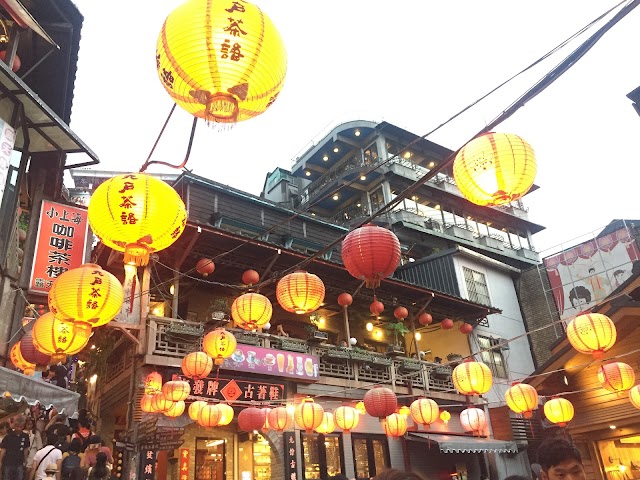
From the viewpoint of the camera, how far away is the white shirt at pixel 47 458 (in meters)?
8.48

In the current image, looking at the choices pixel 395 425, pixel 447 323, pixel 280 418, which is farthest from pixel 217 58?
pixel 447 323

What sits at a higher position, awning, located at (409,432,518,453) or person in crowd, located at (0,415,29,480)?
awning, located at (409,432,518,453)

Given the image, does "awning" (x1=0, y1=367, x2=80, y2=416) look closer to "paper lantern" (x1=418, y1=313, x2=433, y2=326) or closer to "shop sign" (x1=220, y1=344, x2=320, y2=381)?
"shop sign" (x1=220, y1=344, x2=320, y2=381)

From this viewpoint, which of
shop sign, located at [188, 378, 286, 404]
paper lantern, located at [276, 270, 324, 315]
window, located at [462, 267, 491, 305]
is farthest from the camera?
window, located at [462, 267, 491, 305]

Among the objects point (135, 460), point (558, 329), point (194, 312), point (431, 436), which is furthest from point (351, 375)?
point (558, 329)

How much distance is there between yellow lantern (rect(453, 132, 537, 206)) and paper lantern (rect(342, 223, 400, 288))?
1699mm

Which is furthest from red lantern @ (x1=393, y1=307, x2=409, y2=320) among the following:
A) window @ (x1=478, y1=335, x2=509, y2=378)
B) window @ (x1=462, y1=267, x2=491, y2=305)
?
window @ (x1=462, y1=267, x2=491, y2=305)

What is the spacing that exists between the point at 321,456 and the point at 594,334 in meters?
10.2

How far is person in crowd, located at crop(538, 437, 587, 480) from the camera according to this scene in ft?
12.2

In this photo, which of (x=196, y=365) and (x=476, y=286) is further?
(x=476, y=286)

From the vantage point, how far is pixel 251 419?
14.3 meters

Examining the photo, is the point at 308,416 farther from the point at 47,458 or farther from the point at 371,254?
the point at 371,254

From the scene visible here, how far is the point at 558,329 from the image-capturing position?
2780 centimetres

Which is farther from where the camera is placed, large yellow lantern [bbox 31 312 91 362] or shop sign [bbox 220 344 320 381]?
shop sign [bbox 220 344 320 381]
